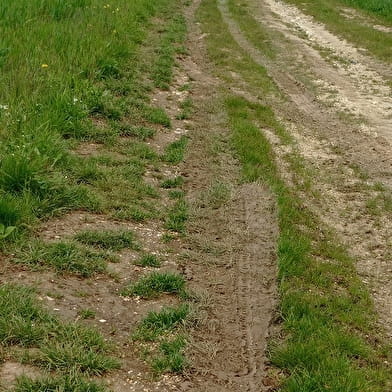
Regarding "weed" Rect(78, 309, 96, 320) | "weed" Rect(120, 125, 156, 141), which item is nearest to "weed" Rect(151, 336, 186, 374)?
"weed" Rect(78, 309, 96, 320)

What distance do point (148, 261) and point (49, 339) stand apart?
1.27 m

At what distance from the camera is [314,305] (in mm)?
4215

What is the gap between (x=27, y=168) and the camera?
199 inches

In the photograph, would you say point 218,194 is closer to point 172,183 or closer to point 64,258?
point 172,183

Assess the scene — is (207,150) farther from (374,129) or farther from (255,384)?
(255,384)

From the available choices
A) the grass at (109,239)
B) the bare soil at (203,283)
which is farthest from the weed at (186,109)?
the grass at (109,239)

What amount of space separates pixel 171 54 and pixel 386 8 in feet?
36.1

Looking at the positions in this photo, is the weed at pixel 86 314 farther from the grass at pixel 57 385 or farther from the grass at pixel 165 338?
the grass at pixel 57 385

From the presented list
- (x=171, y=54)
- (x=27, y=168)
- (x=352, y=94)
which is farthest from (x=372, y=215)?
(x=171, y=54)

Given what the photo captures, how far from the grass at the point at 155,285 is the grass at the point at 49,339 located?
0.61 metres

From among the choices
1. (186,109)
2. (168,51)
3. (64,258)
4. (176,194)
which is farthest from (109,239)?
(168,51)

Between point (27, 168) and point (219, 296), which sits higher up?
point (27, 168)

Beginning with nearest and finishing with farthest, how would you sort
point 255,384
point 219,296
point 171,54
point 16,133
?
point 255,384, point 219,296, point 16,133, point 171,54

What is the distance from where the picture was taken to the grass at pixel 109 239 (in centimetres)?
468
